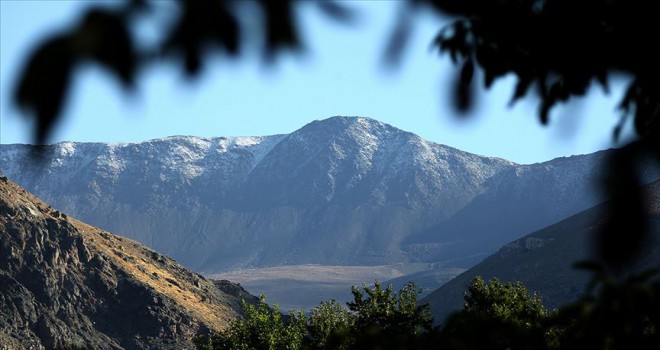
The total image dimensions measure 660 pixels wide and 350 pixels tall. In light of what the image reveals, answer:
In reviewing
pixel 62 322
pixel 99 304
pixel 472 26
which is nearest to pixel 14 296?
pixel 62 322

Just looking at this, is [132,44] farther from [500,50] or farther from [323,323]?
[323,323]

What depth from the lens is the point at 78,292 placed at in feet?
582

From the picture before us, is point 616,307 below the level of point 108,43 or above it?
below

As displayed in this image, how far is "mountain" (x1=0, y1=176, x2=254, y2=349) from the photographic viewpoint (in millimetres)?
163500

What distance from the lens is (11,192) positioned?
172m

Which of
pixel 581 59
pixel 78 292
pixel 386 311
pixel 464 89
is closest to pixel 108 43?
pixel 464 89

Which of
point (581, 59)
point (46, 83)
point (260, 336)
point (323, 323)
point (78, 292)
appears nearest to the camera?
point (46, 83)

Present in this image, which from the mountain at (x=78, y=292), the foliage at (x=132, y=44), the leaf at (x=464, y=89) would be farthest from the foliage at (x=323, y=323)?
the mountain at (x=78, y=292)

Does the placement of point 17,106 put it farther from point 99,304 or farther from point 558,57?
point 99,304

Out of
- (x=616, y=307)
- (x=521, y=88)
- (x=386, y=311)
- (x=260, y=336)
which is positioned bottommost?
(x=260, y=336)

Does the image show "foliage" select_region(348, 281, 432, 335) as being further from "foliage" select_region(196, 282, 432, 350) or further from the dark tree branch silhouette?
the dark tree branch silhouette

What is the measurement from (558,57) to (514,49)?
52cm

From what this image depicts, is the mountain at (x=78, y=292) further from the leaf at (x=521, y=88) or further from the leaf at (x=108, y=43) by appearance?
the leaf at (x=108, y=43)

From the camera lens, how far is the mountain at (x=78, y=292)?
164 meters
